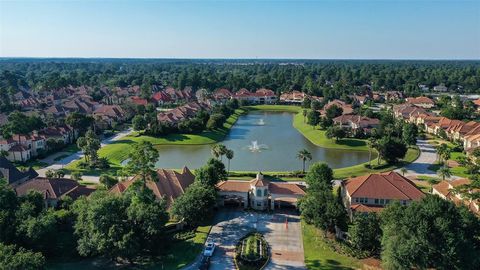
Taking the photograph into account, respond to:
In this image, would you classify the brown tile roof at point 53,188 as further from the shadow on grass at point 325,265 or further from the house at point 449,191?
the house at point 449,191

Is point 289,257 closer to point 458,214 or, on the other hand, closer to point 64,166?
point 458,214

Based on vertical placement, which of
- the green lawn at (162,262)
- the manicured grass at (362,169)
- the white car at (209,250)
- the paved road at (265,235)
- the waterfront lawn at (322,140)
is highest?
the waterfront lawn at (322,140)

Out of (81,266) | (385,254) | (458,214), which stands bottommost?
(81,266)

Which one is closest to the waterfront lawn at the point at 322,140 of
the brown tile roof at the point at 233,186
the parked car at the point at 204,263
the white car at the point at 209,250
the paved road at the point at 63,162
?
the brown tile roof at the point at 233,186

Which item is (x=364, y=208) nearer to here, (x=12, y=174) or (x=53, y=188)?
(x=53, y=188)

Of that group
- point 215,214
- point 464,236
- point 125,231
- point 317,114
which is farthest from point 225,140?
point 464,236
